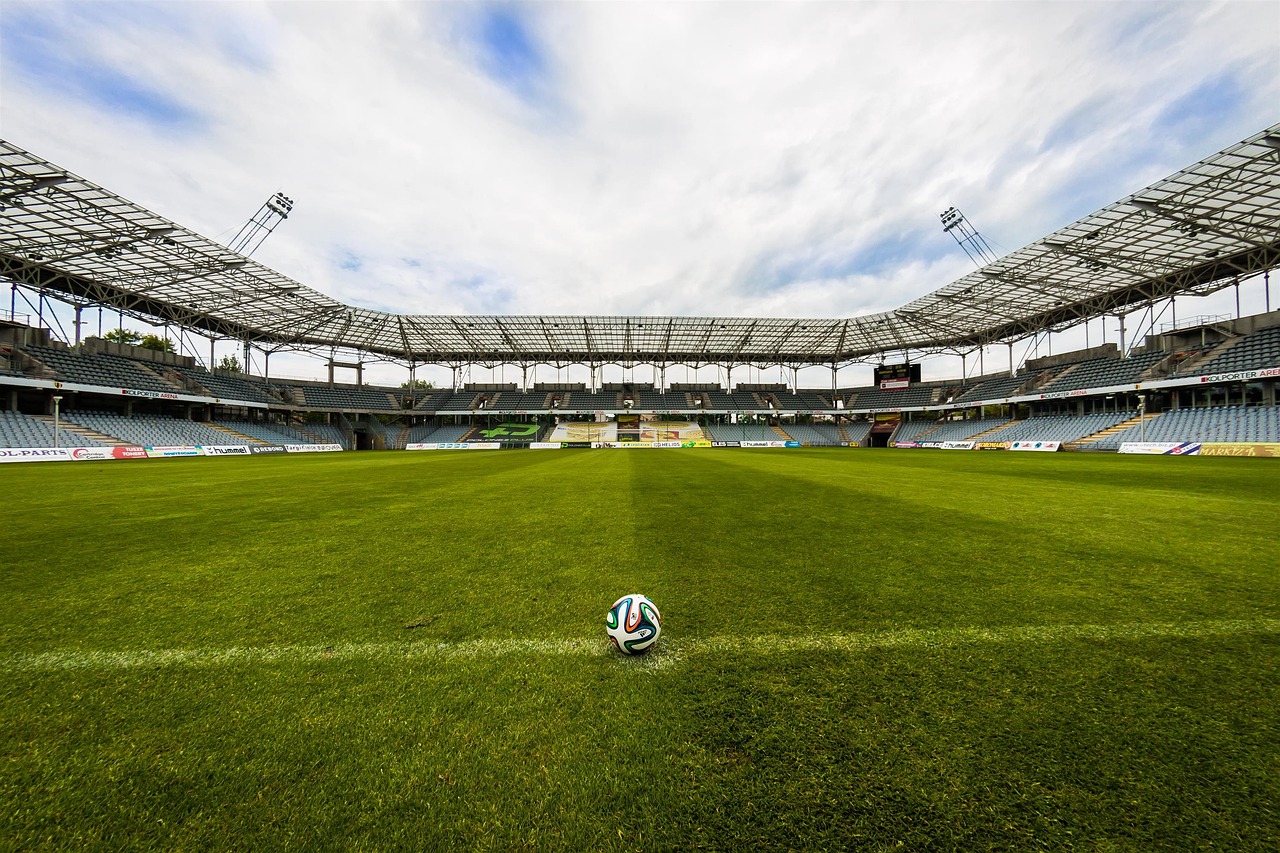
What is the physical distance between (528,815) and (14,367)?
147ft

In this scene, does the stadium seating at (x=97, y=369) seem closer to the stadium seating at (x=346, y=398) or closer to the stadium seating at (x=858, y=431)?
the stadium seating at (x=346, y=398)

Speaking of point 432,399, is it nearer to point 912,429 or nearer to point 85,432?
point 85,432

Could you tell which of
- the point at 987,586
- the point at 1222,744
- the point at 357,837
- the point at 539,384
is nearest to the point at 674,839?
the point at 357,837

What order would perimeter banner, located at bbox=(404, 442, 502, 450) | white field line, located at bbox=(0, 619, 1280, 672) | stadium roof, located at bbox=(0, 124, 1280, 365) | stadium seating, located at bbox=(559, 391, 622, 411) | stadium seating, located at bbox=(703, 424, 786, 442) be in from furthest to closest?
stadium seating, located at bbox=(559, 391, 622, 411) < stadium seating, located at bbox=(703, 424, 786, 442) < perimeter banner, located at bbox=(404, 442, 502, 450) < stadium roof, located at bbox=(0, 124, 1280, 365) < white field line, located at bbox=(0, 619, 1280, 672)

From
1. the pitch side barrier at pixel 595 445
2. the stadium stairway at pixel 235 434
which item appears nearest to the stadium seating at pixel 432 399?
the pitch side barrier at pixel 595 445

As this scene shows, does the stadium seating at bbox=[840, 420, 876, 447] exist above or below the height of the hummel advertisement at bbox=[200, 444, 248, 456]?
below

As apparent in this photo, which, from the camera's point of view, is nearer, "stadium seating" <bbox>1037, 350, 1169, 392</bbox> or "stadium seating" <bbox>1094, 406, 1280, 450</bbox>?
"stadium seating" <bbox>1094, 406, 1280, 450</bbox>

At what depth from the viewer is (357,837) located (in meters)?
1.50

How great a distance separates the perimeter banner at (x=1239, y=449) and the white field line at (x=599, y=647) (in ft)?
106

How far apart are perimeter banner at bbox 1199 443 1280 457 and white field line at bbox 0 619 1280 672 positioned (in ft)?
106

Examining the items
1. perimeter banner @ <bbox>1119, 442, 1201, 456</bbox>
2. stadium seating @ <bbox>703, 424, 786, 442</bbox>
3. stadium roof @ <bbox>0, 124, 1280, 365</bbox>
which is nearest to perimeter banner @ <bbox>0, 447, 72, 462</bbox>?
stadium roof @ <bbox>0, 124, 1280, 365</bbox>

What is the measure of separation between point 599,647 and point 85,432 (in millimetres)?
41279

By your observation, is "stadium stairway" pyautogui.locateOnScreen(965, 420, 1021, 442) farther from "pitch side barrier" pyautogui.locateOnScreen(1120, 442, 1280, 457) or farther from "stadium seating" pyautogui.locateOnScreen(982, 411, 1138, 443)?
"pitch side barrier" pyautogui.locateOnScreen(1120, 442, 1280, 457)

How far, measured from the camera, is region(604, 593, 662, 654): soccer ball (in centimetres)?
281
